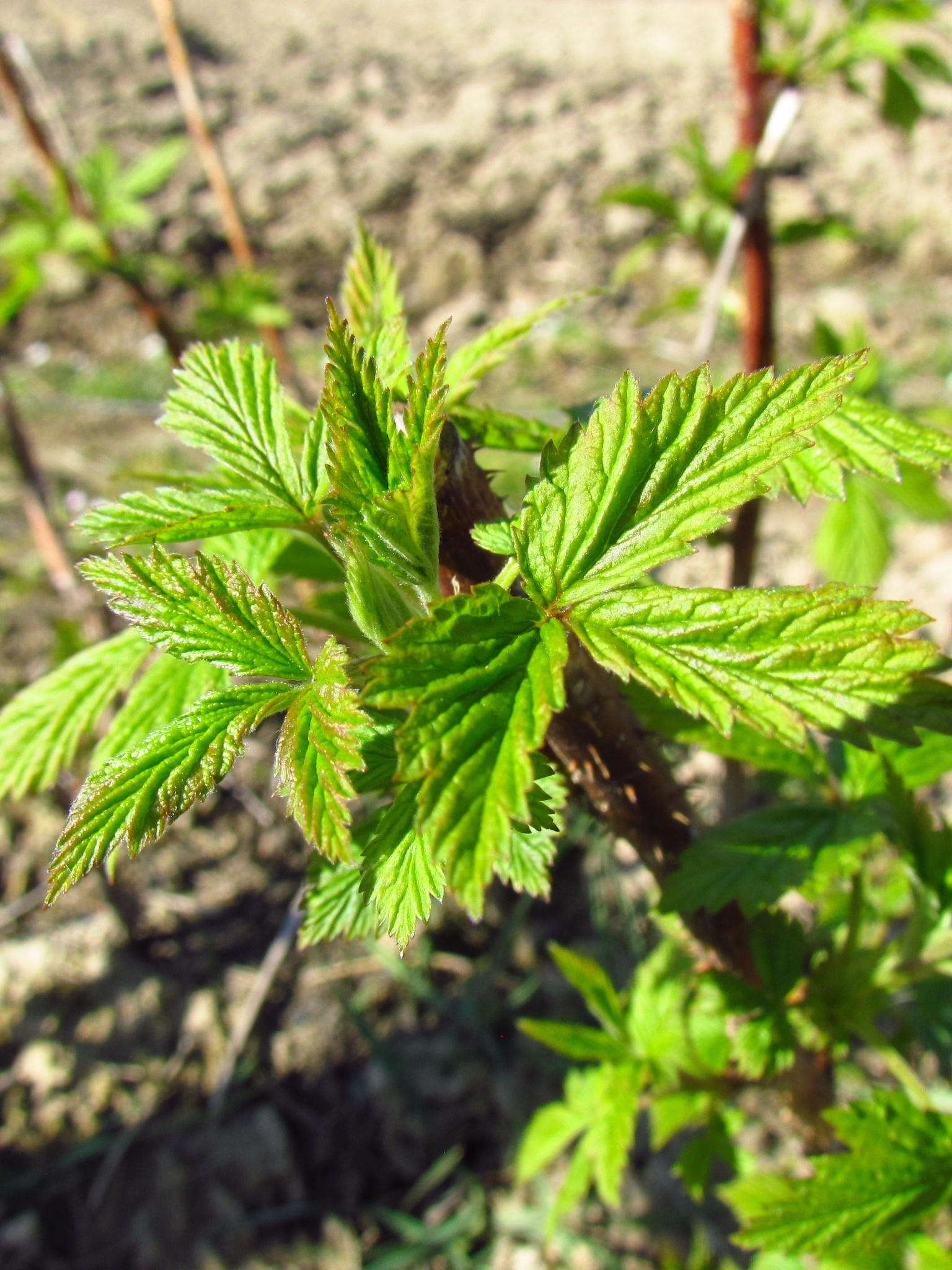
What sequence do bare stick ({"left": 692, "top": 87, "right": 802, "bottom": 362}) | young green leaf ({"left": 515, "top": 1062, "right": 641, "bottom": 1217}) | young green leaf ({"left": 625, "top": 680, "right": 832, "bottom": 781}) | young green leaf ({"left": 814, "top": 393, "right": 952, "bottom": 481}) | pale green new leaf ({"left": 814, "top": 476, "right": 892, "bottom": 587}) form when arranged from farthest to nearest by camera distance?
pale green new leaf ({"left": 814, "top": 476, "right": 892, "bottom": 587}) → bare stick ({"left": 692, "top": 87, "right": 802, "bottom": 362}) → young green leaf ({"left": 515, "top": 1062, "right": 641, "bottom": 1217}) → young green leaf ({"left": 625, "top": 680, "right": 832, "bottom": 781}) → young green leaf ({"left": 814, "top": 393, "right": 952, "bottom": 481})

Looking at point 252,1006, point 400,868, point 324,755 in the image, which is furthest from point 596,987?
point 252,1006

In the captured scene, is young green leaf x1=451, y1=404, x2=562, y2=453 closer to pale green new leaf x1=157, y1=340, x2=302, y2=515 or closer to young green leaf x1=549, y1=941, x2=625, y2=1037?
pale green new leaf x1=157, y1=340, x2=302, y2=515

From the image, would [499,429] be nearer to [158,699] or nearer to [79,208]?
[158,699]

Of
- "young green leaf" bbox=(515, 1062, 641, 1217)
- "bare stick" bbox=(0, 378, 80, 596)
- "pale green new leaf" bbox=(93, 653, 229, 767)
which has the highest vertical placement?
"bare stick" bbox=(0, 378, 80, 596)

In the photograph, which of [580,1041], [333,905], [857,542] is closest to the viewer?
[333,905]

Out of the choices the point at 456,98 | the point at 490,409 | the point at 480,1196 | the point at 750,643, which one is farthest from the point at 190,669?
the point at 456,98

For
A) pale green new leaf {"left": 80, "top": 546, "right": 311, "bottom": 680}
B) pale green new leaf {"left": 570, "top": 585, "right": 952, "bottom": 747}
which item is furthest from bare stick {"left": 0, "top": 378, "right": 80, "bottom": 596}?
pale green new leaf {"left": 570, "top": 585, "right": 952, "bottom": 747}
